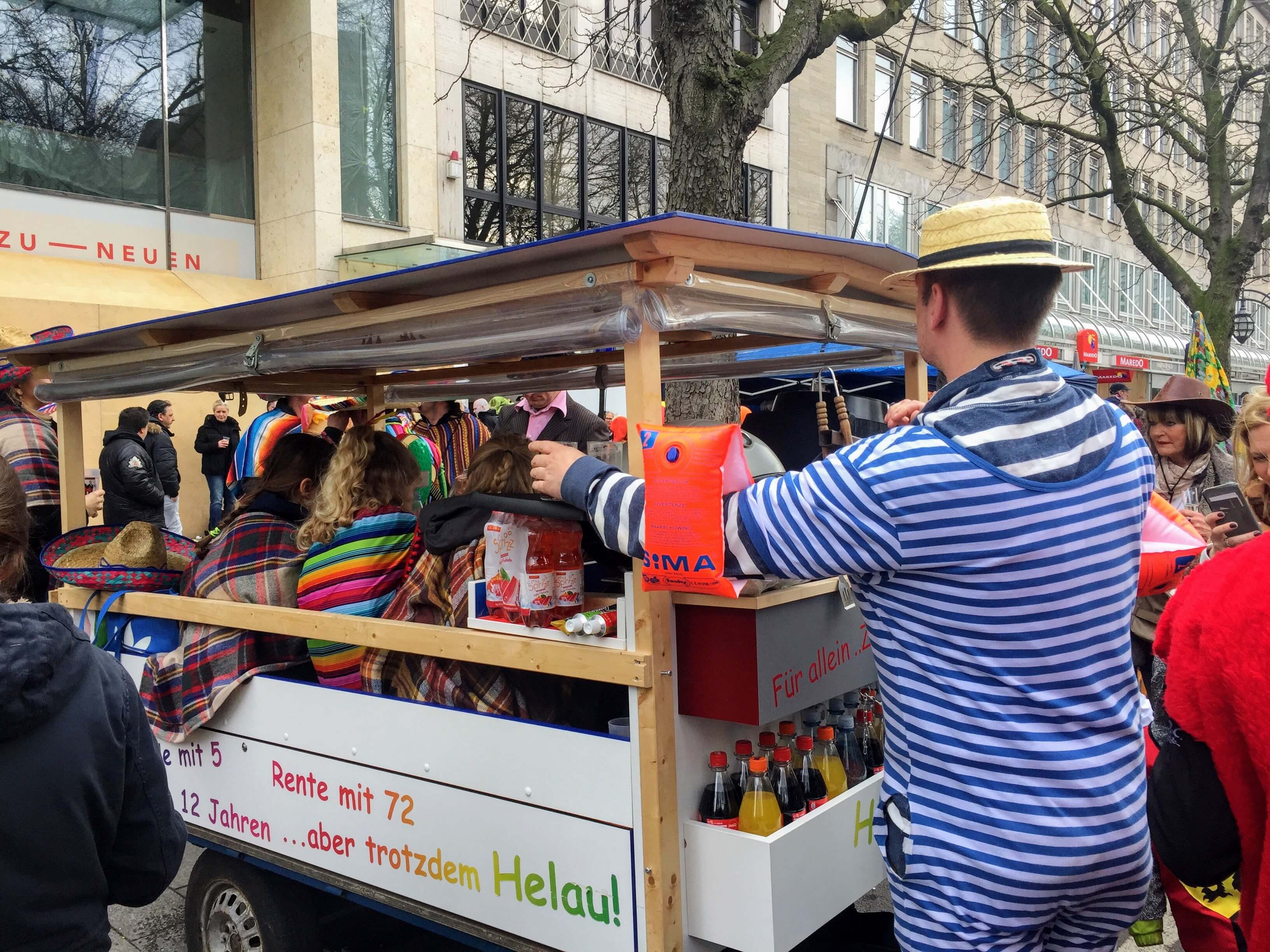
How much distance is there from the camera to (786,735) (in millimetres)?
2574

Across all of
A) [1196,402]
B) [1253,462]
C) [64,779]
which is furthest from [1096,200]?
[64,779]

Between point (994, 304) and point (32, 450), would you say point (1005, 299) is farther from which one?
point (32, 450)

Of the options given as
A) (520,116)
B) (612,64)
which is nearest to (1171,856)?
(520,116)

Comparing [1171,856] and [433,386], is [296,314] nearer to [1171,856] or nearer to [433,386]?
[433,386]

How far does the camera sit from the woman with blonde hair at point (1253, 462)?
3.29m

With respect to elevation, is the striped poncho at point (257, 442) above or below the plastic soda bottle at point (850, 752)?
above

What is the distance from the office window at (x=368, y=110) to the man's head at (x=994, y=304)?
12.1 m

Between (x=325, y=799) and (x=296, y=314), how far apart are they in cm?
148

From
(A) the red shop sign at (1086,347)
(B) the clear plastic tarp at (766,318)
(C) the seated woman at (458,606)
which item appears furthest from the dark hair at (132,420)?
(A) the red shop sign at (1086,347)

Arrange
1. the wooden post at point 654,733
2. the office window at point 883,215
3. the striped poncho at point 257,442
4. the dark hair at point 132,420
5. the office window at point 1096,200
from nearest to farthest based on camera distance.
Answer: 1. the wooden post at point 654,733
2. the striped poncho at point 257,442
3. the dark hair at point 132,420
4. the office window at point 883,215
5. the office window at point 1096,200

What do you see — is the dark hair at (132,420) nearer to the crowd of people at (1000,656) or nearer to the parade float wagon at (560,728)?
the parade float wagon at (560,728)

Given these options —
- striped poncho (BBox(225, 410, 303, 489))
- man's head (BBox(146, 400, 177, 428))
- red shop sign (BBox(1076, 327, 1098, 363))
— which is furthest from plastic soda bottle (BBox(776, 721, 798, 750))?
red shop sign (BBox(1076, 327, 1098, 363))

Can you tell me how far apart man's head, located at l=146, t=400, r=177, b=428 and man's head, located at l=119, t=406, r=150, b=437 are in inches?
70.5

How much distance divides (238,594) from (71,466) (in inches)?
56.2
